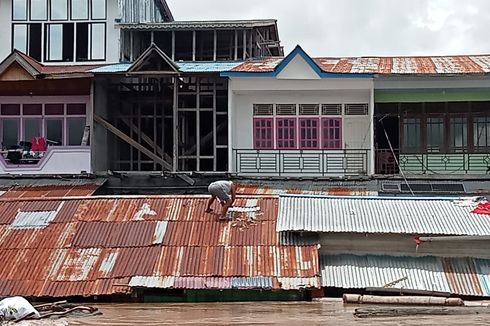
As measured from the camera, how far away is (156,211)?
49.8ft

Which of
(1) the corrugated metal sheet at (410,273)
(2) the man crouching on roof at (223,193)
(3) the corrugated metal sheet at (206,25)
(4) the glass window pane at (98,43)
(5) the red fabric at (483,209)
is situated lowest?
(1) the corrugated metal sheet at (410,273)

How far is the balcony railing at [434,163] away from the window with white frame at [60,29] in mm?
9972

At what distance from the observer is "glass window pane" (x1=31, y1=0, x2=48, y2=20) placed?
77.8 feet

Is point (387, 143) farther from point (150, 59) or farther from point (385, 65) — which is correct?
point (150, 59)

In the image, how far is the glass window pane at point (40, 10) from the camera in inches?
934

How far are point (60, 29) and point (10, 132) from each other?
4112mm

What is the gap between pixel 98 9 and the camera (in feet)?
77.8

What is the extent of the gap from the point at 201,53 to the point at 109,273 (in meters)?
12.8

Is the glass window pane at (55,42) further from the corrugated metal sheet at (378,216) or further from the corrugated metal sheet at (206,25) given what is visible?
the corrugated metal sheet at (378,216)

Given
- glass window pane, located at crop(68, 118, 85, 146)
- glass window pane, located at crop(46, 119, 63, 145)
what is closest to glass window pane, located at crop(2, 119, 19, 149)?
glass window pane, located at crop(46, 119, 63, 145)

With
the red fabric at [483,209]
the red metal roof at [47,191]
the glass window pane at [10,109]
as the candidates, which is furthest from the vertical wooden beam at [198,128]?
the red fabric at [483,209]

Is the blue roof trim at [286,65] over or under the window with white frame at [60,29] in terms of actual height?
under

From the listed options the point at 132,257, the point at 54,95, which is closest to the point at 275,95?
the point at 54,95

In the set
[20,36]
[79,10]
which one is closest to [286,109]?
[79,10]
